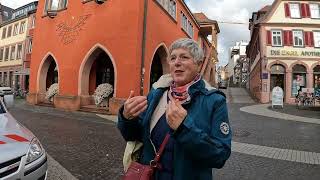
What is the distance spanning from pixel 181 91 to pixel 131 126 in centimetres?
44

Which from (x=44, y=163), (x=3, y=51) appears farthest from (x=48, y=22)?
(x=3, y=51)

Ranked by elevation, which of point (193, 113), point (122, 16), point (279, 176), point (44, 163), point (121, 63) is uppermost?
point (122, 16)

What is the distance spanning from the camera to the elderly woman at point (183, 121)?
6.32 feet

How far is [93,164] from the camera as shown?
6.38 m

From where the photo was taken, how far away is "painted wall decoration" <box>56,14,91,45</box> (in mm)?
19266

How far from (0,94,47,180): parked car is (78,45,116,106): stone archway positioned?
43.0 ft

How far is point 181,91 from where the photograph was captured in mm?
2209

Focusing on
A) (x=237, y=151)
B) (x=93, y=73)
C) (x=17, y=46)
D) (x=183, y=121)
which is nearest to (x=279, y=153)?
(x=237, y=151)

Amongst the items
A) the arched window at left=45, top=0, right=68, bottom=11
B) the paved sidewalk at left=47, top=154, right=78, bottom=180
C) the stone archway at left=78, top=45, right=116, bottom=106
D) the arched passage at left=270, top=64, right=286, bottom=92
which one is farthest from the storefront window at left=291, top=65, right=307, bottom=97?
the paved sidewalk at left=47, top=154, right=78, bottom=180

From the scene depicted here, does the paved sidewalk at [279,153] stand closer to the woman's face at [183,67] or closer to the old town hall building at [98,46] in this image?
the woman's face at [183,67]

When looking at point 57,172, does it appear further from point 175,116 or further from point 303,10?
point 303,10

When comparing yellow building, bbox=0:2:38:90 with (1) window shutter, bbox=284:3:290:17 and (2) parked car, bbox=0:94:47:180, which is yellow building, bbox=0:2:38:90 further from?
(2) parked car, bbox=0:94:47:180

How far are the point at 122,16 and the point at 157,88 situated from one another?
15211 mm

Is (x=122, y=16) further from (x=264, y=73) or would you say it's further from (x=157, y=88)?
(x=264, y=73)
